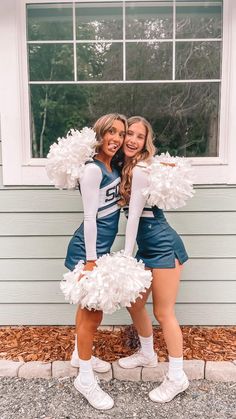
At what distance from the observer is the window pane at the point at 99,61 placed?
2822mm

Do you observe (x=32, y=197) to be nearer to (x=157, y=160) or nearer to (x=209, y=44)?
(x=157, y=160)

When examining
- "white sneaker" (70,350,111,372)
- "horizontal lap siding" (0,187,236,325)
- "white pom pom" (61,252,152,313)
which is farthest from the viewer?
"horizontal lap siding" (0,187,236,325)

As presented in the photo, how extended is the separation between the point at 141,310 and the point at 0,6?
2134 millimetres

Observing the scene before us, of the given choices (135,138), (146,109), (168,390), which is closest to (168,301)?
(168,390)

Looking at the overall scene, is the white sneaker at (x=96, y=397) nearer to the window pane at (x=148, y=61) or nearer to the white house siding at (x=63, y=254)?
the white house siding at (x=63, y=254)

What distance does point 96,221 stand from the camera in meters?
2.12

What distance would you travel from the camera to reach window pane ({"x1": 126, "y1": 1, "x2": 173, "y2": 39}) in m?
2.75

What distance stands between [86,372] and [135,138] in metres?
1.28

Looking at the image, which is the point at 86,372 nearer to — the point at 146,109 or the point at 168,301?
the point at 168,301

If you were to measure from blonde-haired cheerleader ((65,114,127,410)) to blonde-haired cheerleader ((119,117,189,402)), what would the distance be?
8cm

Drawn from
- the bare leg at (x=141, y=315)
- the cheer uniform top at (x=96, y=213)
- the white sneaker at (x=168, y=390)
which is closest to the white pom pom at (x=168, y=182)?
the cheer uniform top at (x=96, y=213)

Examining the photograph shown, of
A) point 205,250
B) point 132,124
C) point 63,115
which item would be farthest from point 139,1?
point 205,250

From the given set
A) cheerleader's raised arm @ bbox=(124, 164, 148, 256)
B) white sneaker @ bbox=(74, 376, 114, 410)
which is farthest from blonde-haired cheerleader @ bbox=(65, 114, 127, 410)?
cheerleader's raised arm @ bbox=(124, 164, 148, 256)

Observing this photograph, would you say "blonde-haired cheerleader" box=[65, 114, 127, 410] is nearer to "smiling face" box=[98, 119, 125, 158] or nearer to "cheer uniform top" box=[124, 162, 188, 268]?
"smiling face" box=[98, 119, 125, 158]
